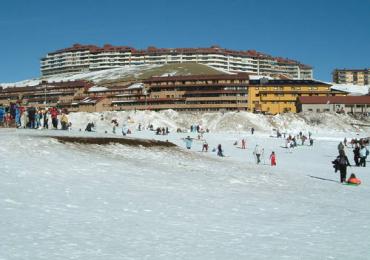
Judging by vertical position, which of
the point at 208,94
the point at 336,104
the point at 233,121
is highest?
the point at 208,94

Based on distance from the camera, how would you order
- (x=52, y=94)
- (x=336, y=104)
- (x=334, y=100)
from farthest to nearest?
(x=52, y=94) < (x=334, y=100) < (x=336, y=104)

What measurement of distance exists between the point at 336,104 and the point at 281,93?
15586 millimetres

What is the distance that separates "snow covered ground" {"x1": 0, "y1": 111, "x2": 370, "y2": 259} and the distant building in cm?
8363

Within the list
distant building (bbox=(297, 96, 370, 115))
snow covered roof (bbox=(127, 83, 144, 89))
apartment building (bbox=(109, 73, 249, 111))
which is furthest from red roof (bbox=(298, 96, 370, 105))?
snow covered roof (bbox=(127, 83, 144, 89))

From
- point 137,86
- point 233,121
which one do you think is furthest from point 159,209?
point 137,86

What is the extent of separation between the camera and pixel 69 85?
130875 millimetres

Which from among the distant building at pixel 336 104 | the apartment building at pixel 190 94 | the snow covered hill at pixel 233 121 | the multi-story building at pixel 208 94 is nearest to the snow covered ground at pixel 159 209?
the snow covered hill at pixel 233 121

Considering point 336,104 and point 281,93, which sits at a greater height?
point 281,93

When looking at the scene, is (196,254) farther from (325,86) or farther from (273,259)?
(325,86)

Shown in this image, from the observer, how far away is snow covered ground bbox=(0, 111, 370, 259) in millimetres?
7660

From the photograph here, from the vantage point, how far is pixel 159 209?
11094mm

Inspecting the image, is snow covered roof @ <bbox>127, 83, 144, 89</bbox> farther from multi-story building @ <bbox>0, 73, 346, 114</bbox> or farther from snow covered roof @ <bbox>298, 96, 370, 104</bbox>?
snow covered roof @ <bbox>298, 96, 370, 104</bbox>

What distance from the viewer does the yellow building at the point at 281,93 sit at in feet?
369

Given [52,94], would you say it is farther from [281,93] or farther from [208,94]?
[281,93]
